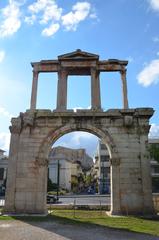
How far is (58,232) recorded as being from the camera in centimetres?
1174

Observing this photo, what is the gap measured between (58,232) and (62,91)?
10.3 metres

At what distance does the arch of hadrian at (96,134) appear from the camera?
58.1 feet

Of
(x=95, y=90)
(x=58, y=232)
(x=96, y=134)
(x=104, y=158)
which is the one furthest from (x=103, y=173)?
(x=58, y=232)

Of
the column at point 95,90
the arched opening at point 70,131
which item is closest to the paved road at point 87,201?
the arched opening at point 70,131

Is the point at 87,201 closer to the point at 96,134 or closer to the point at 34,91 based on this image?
the point at 96,134

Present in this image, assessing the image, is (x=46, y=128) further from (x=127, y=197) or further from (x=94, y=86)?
(x=127, y=197)

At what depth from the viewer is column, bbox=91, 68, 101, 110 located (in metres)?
19.5

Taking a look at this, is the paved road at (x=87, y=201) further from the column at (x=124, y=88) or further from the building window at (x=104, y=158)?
the building window at (x=104, y=158)

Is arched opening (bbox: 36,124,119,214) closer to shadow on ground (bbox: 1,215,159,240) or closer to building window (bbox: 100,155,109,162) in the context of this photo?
shadow on ground (bbox: 1,215,159,240)

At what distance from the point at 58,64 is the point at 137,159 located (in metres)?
8.38

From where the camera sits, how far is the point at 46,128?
747 inches

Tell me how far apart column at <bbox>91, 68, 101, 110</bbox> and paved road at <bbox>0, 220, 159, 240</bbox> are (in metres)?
8.43

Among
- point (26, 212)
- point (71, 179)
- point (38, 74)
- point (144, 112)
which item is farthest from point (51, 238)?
point (71, 179)

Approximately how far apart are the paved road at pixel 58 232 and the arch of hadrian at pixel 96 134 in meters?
4.20
